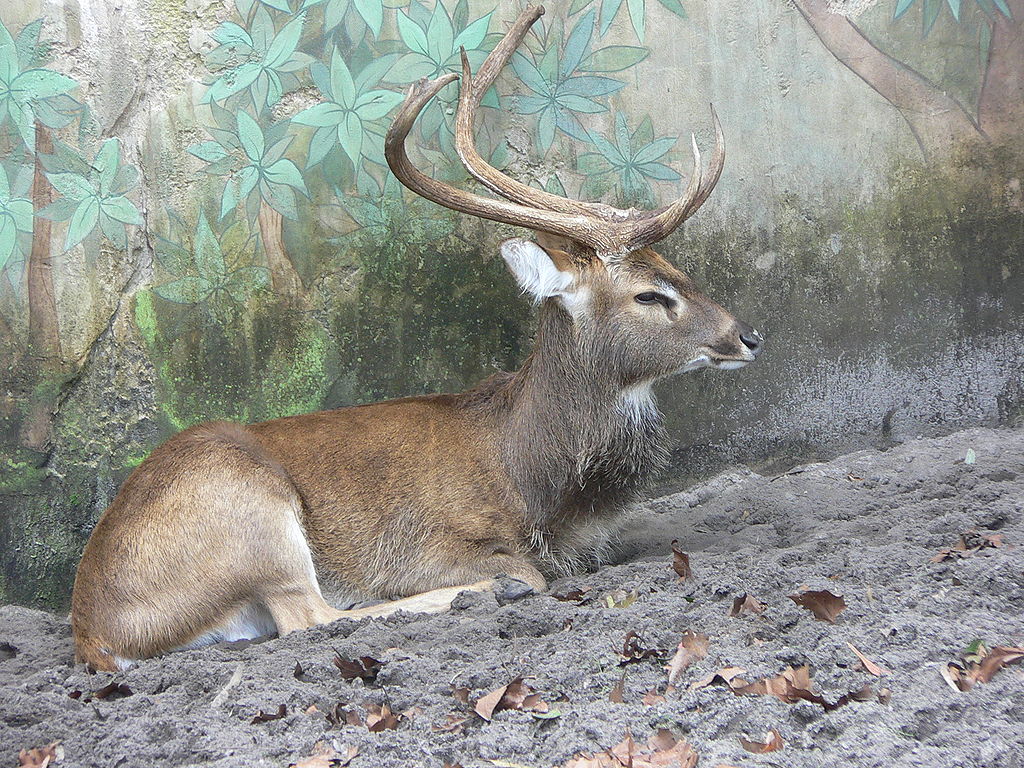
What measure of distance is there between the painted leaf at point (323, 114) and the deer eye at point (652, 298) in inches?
68.0

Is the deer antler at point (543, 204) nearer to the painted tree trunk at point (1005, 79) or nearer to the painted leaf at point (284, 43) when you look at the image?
the painted leaf at point (284, 43)

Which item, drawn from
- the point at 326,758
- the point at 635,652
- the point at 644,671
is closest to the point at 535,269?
the point at 635,652

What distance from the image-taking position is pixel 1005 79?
4.98 metres

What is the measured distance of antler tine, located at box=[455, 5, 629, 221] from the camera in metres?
4.27

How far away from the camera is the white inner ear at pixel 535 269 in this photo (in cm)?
421

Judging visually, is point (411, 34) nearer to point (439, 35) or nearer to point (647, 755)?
point (439, 35)

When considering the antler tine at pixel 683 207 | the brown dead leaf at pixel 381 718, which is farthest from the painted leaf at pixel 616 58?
the brown dead leaf at pixel 381 718

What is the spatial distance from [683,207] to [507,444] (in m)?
1.25

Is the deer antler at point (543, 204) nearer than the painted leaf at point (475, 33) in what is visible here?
Yes

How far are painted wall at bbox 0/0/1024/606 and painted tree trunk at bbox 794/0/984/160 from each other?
0.01 metres

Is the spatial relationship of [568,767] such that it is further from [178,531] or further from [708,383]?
[708,383]

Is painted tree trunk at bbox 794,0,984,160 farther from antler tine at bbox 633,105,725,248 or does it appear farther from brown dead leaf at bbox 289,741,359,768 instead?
brown dead leaf at bbox 289,741,359,768

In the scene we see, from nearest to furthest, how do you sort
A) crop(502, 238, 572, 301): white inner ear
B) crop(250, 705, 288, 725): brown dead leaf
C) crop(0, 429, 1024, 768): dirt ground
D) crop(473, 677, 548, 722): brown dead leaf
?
crop(0, 429, 1024, 768): dirt ground, crop(473, 677, 548, 722): brown dead leaf, crop(250, 705, 288, 725): brown dead leaf, crop(502, 238, 572, 301): white inner ear

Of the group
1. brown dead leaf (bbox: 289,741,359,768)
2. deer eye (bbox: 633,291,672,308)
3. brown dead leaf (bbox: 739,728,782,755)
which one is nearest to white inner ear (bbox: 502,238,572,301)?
deer eye (bbox: 633,291,672,308)
